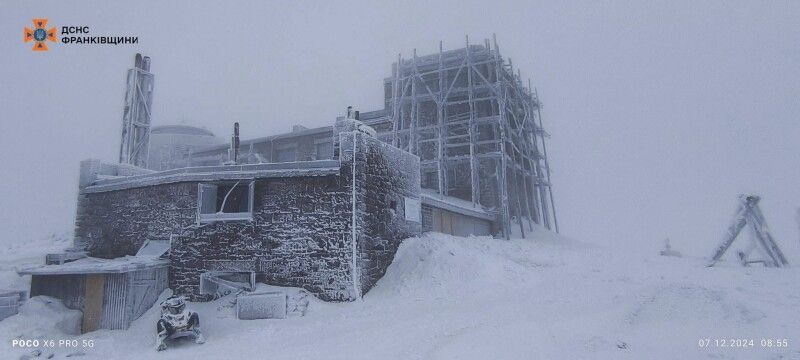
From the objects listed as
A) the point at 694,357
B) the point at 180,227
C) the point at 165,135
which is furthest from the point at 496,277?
the point at 165,135

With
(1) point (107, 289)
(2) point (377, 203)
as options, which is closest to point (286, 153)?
(2) point (377, 203)

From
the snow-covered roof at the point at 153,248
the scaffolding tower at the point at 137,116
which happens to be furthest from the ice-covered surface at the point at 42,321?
the scaffolding tower at the point at 137,116

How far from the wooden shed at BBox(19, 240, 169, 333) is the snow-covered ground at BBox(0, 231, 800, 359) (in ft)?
1.20

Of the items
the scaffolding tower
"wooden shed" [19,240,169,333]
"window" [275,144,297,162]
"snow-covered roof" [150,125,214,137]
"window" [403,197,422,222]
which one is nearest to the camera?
"wooden shed" [19,240,169,333]

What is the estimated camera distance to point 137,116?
1753 cm

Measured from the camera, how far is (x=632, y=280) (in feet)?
36.4

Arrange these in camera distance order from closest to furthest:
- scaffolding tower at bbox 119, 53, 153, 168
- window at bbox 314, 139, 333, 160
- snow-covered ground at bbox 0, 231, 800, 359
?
snow-covered ground at bbox 0, 231, 800, 359 → scaffolding tower at bbox 119, 53, 153, 168 → window at bbox 314, 139, 333, 160

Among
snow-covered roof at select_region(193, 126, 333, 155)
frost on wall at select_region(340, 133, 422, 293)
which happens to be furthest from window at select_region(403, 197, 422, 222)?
snow-covered roof at select_region(193, 126, 333, 155)

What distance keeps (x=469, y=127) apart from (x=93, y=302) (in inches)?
737

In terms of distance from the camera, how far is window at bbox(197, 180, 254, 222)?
37.3 feet

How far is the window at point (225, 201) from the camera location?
37.3 ft

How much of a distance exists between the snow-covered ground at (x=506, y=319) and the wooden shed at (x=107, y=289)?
367mm

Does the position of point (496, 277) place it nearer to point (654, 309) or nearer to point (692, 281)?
point (654, 309)

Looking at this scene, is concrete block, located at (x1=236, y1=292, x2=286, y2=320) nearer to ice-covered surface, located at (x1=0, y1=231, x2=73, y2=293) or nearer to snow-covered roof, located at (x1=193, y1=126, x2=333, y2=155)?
ice-covered surface, located at (x1=0, y1=231, x2=73, y2=293)
